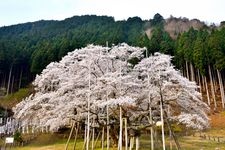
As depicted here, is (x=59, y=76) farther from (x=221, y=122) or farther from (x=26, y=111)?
(x=221, y=122)

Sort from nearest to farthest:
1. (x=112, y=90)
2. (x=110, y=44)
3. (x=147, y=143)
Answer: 1. (x=112, y=90)
2. (x=147, y=143)
3. (x=110, y=44)

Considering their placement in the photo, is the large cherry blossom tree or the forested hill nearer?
the large cherry blossom tree

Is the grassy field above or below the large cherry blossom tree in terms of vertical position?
below

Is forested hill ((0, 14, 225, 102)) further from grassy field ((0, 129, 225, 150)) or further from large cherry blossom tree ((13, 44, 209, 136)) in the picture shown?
large cherry blossom tree ((13, 44, 209, 136))

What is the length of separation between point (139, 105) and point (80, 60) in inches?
243

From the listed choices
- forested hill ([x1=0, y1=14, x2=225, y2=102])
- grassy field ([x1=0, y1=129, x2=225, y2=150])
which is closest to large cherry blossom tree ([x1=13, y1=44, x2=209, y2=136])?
grassy field ([x1=0, y1=129, x2=225, y2=150])

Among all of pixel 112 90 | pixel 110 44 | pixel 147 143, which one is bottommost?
pixel 147 143

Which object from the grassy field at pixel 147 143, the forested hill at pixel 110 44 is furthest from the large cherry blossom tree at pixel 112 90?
the forested hill at pixel 110 44

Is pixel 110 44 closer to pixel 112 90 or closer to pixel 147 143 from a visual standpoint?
pixel 147 143

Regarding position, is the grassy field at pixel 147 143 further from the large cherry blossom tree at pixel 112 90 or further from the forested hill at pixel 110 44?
the forested hill at pixel 110 44

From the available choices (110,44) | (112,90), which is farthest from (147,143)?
(110,44)

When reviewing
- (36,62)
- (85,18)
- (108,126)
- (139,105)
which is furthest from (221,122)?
(85,18)

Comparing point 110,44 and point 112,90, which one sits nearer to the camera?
point 112,90

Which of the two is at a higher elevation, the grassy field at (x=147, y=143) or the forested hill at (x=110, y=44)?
the forested hill at (x=110, y=44)
